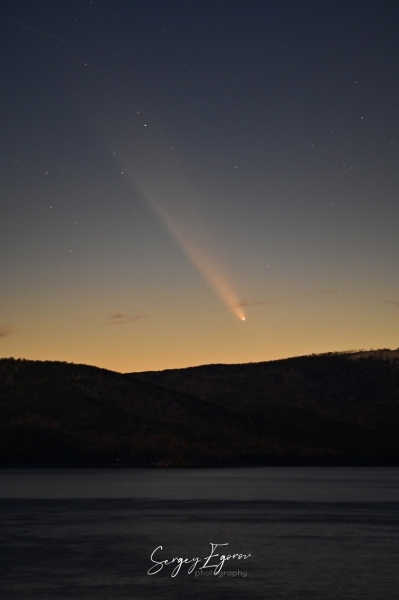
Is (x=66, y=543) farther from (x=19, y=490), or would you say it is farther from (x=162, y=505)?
(x=19, y=490)

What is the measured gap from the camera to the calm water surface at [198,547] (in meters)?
34.4

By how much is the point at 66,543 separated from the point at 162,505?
97.0 feet

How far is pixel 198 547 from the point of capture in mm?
46750

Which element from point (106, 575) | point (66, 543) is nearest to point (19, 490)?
point (66, 543)

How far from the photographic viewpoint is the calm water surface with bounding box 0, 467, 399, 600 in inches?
1356

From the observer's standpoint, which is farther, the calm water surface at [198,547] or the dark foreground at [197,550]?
the calm water surface at [198,547]

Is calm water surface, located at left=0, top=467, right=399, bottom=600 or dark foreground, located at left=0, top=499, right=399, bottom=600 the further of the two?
calm water surface, located at left=0, top=467, right=399, bottom=600

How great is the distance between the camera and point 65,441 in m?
200
